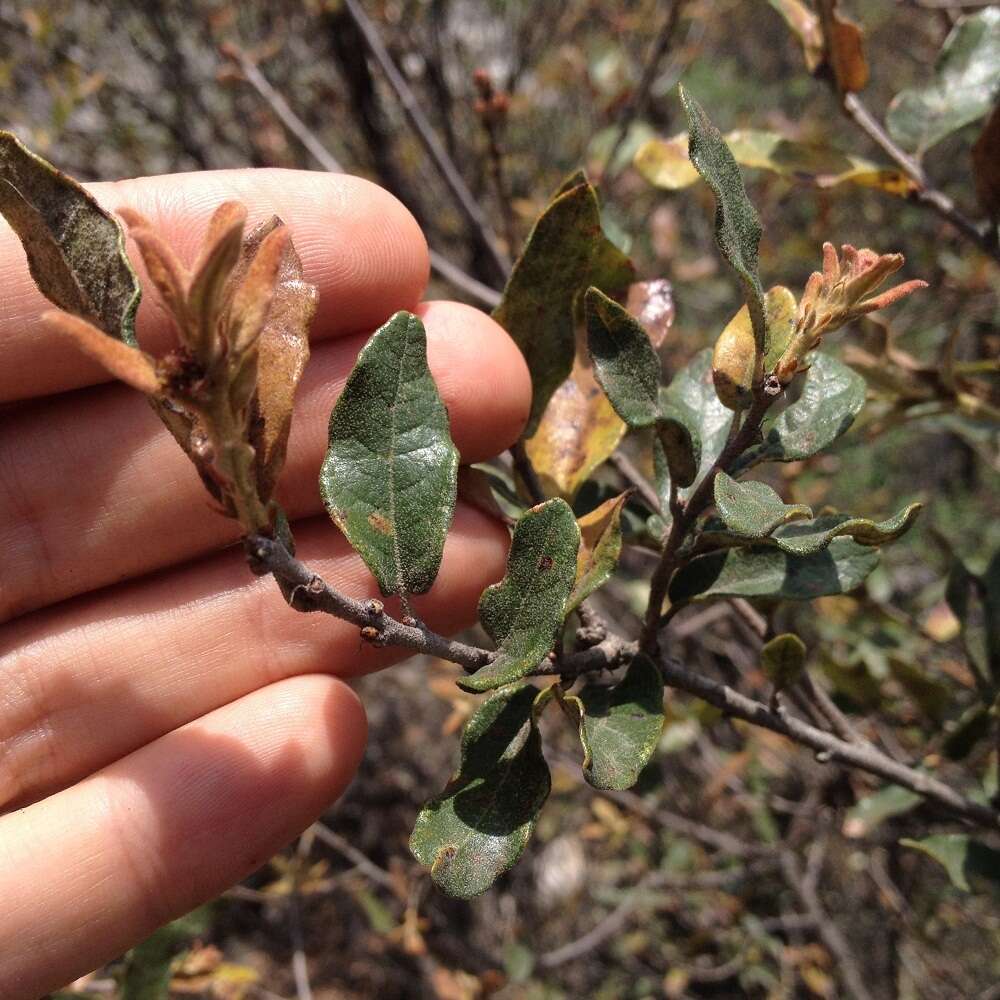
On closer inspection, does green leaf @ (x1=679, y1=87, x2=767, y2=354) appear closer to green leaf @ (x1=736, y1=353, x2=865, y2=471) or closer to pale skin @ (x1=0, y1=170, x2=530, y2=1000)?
green leaf @ (x1=736, y1=353, x2=865, y2=471)

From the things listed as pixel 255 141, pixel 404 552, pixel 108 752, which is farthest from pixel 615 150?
pixel 255 141

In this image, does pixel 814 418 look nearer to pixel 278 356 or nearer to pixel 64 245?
pixel 278 356

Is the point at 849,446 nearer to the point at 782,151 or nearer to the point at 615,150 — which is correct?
the point at 615,150

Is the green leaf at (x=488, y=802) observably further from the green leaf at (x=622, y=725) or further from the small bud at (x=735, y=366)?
the small bud at (x=735, y=366)

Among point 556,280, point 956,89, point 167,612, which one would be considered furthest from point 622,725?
point 956,89

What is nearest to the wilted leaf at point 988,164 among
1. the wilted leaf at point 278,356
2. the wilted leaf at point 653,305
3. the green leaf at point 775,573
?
the wilted leaf at point 653,305
